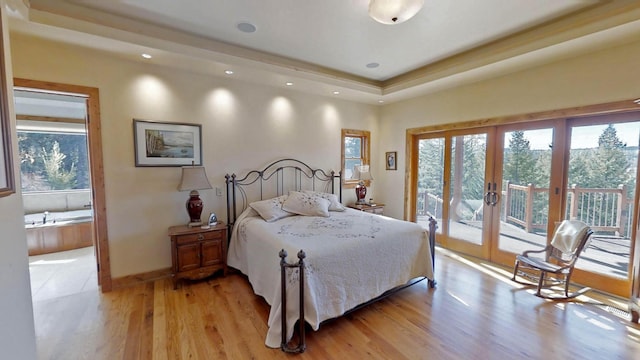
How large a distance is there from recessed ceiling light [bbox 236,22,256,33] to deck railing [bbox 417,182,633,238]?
3.89 metres

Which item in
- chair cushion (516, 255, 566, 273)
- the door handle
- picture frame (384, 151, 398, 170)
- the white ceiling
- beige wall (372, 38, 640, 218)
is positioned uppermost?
the white ceiling

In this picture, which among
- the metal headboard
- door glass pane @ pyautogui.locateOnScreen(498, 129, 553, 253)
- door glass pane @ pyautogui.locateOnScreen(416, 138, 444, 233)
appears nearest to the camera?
door glass pane @ pyautogui.locateOnScreen(498, 129, 553, 253)

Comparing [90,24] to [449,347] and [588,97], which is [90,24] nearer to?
[449,347]

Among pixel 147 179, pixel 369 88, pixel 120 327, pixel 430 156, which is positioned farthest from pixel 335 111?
pixel 120 327

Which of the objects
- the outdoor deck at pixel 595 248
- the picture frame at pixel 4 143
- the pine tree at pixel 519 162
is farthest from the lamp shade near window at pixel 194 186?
the outdoor deck at pixel 595 248

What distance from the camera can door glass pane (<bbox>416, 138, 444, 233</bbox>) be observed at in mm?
4539

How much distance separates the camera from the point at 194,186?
124 inches

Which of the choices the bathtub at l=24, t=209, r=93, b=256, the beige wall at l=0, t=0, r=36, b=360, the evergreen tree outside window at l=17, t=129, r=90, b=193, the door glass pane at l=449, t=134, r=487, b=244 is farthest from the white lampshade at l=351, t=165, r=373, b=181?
the evergreen tree outside window at l=17, t=129, r=90, b=193

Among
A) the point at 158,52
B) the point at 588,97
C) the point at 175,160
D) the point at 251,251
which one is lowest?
the point at 251,251

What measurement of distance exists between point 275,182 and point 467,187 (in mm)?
3069

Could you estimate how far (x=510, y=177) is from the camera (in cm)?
369

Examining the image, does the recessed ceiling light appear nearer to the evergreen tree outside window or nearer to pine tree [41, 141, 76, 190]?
the evergreen tree outside window

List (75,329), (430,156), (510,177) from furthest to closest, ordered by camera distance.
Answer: (430,156) < (510,177) < (75,329)

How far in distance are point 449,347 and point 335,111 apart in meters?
3.77
